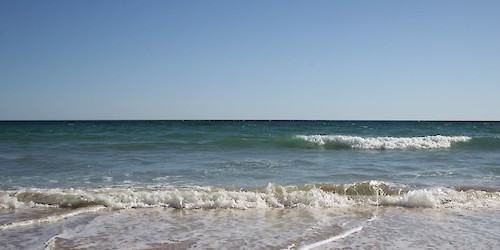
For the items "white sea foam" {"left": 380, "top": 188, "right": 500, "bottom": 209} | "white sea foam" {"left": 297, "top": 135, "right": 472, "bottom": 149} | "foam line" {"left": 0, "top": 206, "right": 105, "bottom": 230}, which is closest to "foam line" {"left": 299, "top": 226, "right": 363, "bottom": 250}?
"white sea foam" {"left": 380, "top": 188, "right": 500, "bottom": 209}

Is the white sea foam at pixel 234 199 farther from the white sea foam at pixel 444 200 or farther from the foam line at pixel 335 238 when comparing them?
the foam line at pixel 335 238

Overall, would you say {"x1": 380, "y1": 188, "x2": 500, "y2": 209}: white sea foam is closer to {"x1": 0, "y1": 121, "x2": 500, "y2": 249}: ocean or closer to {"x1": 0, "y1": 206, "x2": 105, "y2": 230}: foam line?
{"x1": 0, "y1": 121, "x2": 500, "y2": 249}: ocean

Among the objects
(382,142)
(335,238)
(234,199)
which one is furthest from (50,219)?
(382,142)

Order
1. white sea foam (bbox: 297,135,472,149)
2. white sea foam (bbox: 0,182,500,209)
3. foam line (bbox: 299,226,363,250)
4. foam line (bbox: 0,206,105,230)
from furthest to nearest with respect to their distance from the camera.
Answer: white sea foam (bbox: 297,135,472,149) < white sea foam (bbox: 0,182,500,209) < foam line (bbox: 0,206,105,230) < foam line (bbox: 299,226,363,250)

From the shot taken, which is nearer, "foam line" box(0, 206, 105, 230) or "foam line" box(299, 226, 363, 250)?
"foam line" box(299, 226, 363, 250)

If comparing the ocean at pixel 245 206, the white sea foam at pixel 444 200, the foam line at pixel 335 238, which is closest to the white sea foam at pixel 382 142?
the ocean at pixel 245 206

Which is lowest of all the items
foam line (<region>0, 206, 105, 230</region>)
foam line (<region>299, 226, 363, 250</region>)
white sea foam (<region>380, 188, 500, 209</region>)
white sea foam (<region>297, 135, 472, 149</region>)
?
foam line (<region>0, 206, 105, 230</region>)

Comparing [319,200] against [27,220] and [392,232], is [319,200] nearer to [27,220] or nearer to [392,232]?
[392,232]

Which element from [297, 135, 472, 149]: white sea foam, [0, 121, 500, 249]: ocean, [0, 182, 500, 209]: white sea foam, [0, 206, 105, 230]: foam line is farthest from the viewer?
[297, 135, 472, 149]: white sea foam

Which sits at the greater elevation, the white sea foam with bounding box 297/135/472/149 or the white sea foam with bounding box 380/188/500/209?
the white sea foam with bounding box 297/135/472/149

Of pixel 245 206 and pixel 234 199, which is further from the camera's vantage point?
pixel 234 199

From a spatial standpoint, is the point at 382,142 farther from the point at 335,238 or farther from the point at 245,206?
the point at 335,238

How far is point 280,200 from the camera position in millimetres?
8242

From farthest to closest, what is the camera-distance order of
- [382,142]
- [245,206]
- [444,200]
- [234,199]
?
1. [382,142]
2. [444,200]
3. [234,199]
4. [245,206]
